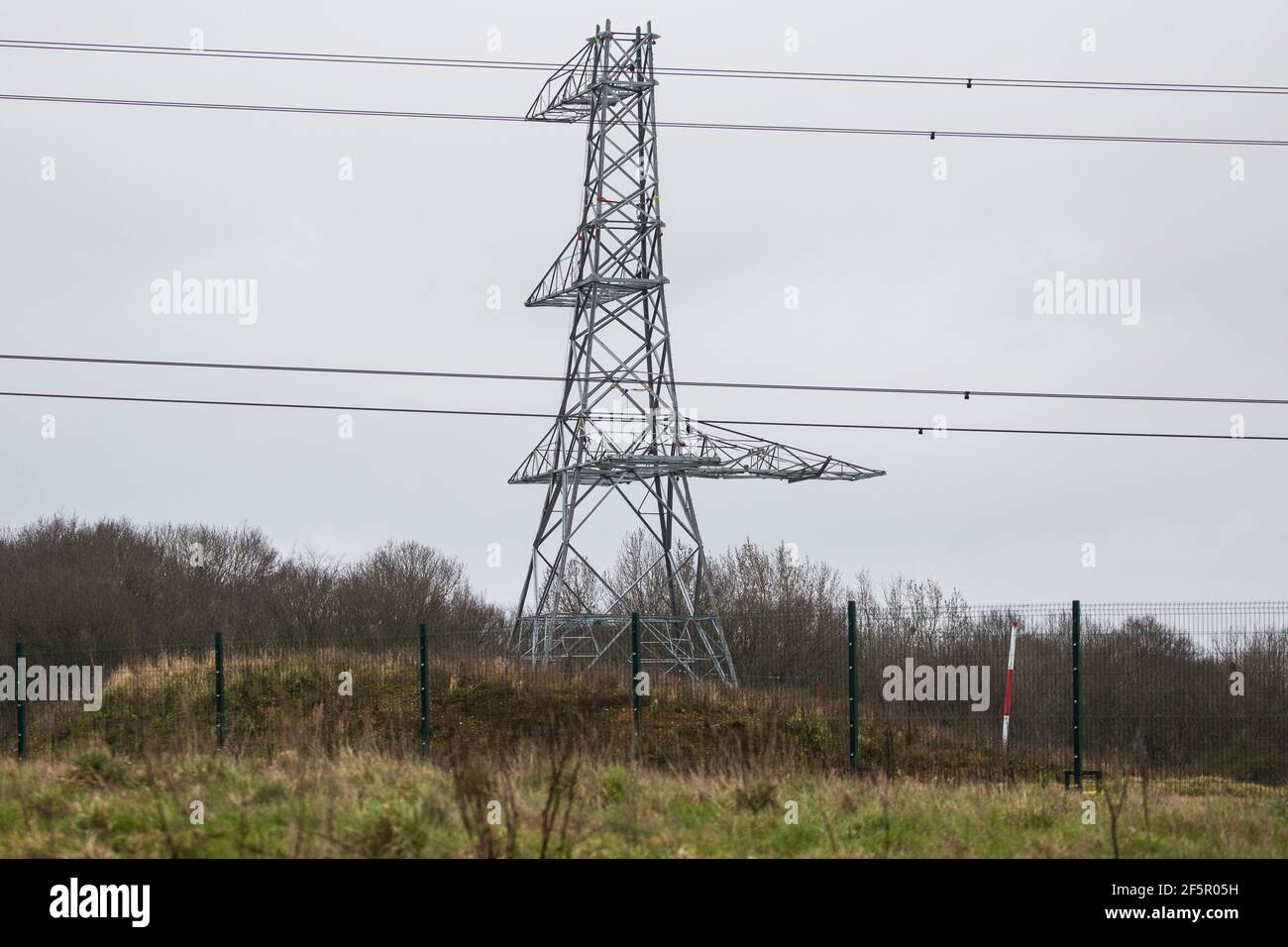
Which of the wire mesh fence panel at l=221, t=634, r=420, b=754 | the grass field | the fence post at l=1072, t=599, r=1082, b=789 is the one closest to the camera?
the grass field

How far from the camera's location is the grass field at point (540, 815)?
9.01m

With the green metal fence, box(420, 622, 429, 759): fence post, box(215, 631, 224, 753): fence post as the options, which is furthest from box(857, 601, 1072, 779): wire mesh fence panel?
box(215, 631, 224, 753): fence post

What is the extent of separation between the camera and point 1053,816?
39.7 feet

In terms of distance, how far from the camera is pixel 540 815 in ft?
32.7

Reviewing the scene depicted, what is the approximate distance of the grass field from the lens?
9008mm

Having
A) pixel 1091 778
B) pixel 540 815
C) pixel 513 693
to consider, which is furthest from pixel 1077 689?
pixel 513 693

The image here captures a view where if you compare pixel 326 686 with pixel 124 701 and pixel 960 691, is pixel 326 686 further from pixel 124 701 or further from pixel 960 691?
A: pixel 960 691

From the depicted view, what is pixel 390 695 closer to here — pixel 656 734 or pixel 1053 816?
pixel 656 734

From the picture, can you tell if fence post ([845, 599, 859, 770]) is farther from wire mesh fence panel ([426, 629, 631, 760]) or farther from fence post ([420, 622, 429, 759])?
fence post ([420, 622, 429, 759])

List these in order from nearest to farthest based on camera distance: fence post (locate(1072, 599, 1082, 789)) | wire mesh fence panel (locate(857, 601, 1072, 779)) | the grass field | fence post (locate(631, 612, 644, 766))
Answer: the grass field
fence post (locate(1072, 599, 1082, 789))
fence post (locate(631, 612, 644, 766))
wire mesh fence panel (locate(857, 601, 1072, 779))

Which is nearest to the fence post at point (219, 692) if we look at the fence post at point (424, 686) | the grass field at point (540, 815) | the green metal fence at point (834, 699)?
the green metal fence at point (834, 699)
